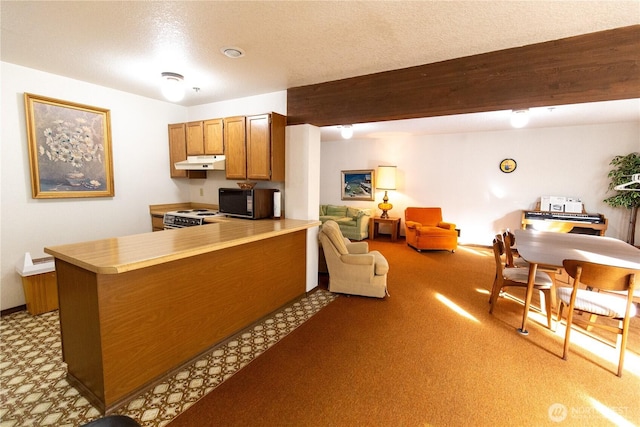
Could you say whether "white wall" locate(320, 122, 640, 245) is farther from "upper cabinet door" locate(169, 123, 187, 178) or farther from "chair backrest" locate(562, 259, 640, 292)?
"upper cabinet door" locate(169, 123, 187, 178)

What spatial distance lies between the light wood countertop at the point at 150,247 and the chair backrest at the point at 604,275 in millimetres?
2421

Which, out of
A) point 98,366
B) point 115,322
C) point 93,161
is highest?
point 93,161

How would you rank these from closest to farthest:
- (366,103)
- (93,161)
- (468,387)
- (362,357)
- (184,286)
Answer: (468,387) < (184,286) < (362,357) < (366,103) < (93,161)

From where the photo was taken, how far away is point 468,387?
77.9 inches

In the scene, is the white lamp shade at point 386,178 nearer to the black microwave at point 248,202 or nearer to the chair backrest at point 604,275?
the black microwave at point 248,202

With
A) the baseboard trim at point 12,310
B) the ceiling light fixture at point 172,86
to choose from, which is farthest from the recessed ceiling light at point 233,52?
the baseboard trim at point 12,310

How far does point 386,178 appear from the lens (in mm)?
6809

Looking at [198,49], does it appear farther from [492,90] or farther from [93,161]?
[492,90]

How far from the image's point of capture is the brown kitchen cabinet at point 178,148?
399 centimetres

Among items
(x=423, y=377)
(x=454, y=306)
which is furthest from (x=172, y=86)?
(x=454, y=306)

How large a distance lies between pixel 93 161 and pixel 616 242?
6.20 meters

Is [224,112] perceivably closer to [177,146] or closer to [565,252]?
[177,146]

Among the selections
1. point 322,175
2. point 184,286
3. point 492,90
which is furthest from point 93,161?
point 322,175

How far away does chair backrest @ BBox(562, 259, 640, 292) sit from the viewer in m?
2.00
